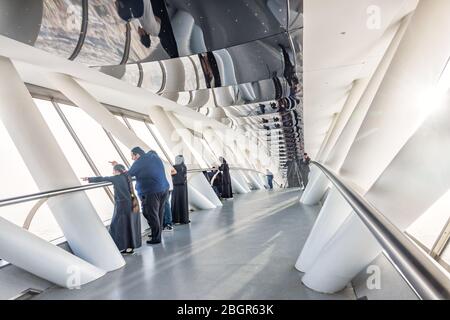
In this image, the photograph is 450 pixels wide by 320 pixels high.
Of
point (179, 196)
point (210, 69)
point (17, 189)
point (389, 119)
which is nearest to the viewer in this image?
point (389, 119)

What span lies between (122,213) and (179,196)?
2.63 metres

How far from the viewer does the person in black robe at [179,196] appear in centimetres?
776

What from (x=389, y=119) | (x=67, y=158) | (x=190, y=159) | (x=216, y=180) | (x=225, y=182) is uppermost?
(x=389, y=119)

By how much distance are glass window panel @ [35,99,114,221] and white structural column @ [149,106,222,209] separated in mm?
1973

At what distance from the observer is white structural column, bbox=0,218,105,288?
3.50m

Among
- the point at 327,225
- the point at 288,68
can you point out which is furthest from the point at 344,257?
the point at 288,68

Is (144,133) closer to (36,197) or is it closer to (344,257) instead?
(36,197)

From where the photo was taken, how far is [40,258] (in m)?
3.73

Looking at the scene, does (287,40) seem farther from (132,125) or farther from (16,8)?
(132,125)

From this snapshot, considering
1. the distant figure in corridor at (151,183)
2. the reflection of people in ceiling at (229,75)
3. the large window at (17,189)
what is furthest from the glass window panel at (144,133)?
the distant figure in corridor at (151,183)

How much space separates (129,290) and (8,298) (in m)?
1.34

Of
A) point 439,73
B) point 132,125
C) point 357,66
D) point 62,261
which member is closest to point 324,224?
point 439,73

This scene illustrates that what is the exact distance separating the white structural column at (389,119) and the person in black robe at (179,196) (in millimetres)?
4809

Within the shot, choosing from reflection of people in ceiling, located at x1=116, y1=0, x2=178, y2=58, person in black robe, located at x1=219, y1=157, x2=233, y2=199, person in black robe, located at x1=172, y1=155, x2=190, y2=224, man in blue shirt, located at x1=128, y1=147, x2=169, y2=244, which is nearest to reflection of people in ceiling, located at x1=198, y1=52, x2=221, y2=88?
reflection of people in ceiling, located at x1=116, y1=0, x2=178, y2=58
